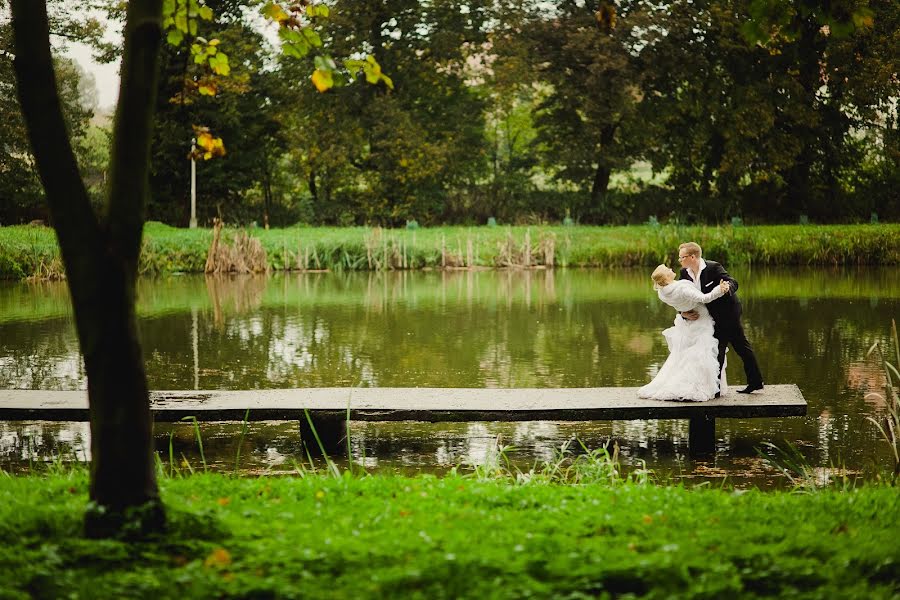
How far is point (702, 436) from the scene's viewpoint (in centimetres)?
800

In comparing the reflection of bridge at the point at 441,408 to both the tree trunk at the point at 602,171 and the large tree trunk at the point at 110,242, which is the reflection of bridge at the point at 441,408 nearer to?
the large tree trunk at the point at 110,242

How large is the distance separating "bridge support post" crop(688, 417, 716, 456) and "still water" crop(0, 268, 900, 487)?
138 mm

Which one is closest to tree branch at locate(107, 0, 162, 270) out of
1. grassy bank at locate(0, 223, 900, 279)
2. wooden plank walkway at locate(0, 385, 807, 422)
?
wooden plank walkway at locate(0, 385, 807, 422)

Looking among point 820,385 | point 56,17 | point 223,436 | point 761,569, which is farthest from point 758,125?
point 761,569

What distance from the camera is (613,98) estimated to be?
118 feet

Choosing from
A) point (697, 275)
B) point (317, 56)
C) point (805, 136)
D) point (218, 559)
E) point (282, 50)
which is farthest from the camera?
point (805, 136)

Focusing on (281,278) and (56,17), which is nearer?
(281,278)

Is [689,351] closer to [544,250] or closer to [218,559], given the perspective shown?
[218,559]

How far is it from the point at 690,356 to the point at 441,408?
1.91 meters

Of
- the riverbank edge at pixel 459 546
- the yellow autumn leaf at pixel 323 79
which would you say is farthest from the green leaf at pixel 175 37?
the riverbank edge at pixel 459 546

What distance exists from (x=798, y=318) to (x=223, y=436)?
1031 centimetres

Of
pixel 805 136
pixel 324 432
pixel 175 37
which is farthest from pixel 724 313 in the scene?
pixel 805 136

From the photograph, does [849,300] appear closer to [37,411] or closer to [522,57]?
[37,411]

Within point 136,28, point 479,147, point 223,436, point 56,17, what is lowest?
point 223,436
